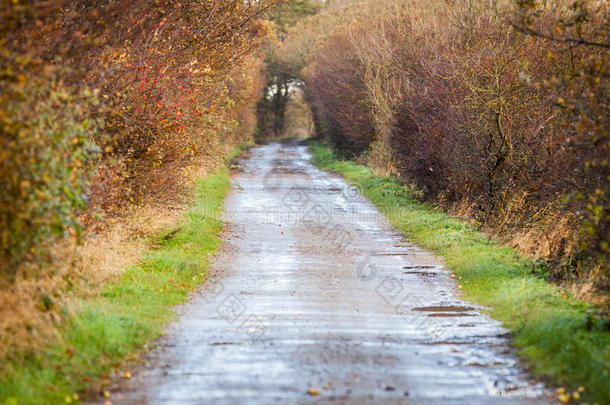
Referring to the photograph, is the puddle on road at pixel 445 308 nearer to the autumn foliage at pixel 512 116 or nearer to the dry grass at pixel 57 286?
the autumn foliage at pixel 512 116

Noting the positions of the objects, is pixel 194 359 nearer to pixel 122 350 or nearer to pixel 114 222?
pixel 122 350

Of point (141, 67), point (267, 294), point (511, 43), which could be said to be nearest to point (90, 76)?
point (141, 67)

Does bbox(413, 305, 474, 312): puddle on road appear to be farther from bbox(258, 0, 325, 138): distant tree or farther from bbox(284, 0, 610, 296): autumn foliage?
bbox(258, 0, 325, 138): distant tree

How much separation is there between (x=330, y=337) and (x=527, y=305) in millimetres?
2762

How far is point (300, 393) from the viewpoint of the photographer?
5.96m

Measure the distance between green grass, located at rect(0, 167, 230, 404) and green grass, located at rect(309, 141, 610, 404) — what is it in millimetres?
4070

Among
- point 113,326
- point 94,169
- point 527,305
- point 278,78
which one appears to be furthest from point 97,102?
point 278,78

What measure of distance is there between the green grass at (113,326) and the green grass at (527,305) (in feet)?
13.4

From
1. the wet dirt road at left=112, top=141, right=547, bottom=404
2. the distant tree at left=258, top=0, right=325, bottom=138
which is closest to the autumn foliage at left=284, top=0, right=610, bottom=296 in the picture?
the wet dirt road at left=112, top=141, right=547, bottom=404

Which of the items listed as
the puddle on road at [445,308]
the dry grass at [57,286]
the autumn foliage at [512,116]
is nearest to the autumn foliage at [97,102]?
the dry grass at [57,286]

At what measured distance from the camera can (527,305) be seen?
8.84 meters

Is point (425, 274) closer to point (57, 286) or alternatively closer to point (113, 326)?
point (113, 326)

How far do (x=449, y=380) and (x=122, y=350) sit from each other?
3.17 metres

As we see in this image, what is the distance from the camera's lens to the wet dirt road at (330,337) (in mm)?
6043
